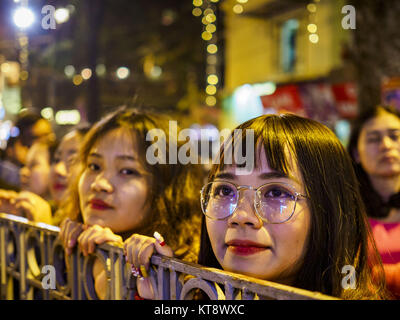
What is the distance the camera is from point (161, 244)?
5.26 feet

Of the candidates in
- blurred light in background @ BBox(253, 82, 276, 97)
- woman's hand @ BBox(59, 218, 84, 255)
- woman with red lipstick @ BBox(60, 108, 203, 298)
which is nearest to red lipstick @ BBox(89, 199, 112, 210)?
woman with red lipstick @ BBox(60, 108, 203, 298)

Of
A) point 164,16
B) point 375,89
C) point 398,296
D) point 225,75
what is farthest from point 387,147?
point 164,16

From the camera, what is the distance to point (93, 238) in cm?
184

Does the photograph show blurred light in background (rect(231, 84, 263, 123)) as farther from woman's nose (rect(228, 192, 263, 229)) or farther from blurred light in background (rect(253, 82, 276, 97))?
woman's nose (rect(228, 192, 263, 229))

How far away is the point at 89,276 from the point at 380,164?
2033 millimetres

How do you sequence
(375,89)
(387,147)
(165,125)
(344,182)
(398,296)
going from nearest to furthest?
1. (344,182)
2. (398,296)
3. (165,125)
4. (387,147)
5. (375,89)

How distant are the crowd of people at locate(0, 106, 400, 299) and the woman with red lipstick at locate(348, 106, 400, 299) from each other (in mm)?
394

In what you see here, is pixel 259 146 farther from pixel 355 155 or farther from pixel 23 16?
pixel 23 16

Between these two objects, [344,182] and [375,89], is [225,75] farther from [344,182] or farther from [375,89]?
[344,182]

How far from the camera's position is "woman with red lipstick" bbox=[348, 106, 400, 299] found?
9.76 ft

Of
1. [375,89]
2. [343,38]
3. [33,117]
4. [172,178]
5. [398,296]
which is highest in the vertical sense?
[343,38]

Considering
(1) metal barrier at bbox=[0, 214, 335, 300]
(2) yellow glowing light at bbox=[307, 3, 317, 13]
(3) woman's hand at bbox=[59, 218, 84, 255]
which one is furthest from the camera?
(2) yellow glowing light at bbox=[307, 3, 317, 13]

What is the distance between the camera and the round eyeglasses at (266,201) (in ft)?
4.74

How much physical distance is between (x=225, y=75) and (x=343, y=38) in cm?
544
